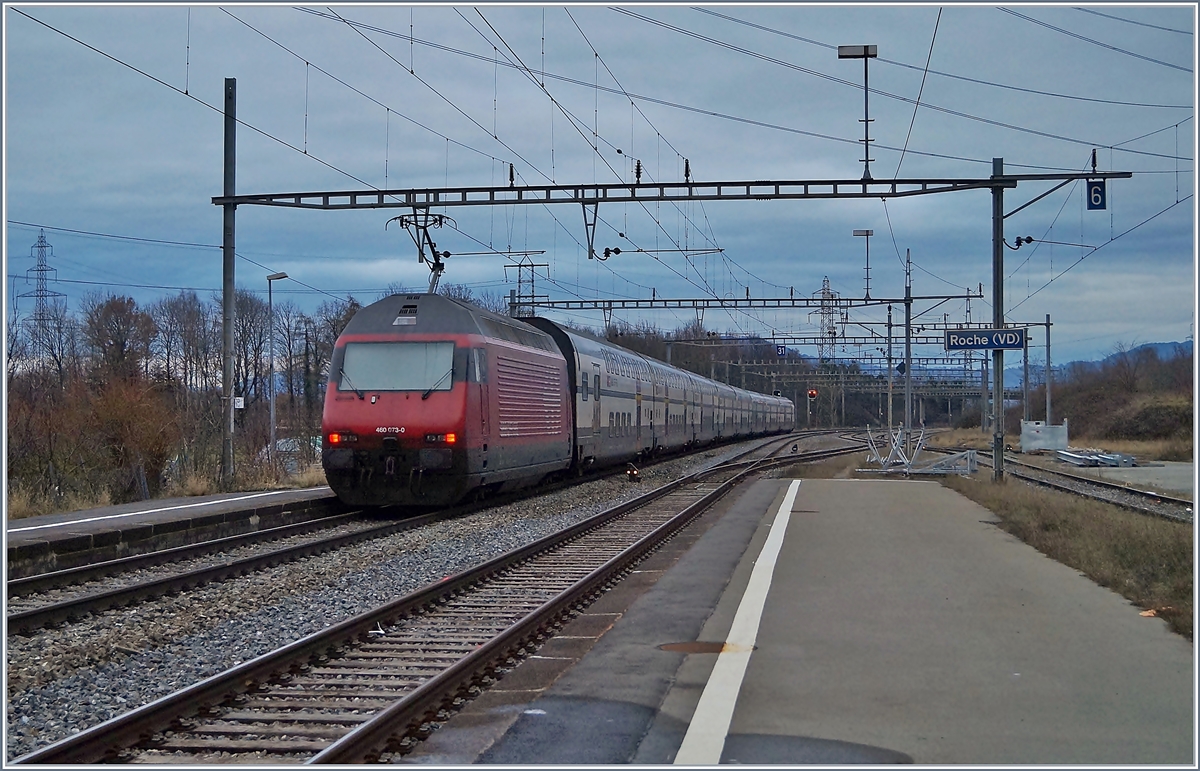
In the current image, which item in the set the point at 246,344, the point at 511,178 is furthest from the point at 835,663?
the point at 246,344

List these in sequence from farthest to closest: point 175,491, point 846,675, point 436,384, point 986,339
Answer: point 175,491 → point 986,339 → point 436,384 → point 846,675

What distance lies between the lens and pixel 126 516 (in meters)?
17.1

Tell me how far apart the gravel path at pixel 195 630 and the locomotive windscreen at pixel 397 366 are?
285cm

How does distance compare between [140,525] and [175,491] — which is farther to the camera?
[175,491]

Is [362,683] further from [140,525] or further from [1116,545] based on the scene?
[140,525]

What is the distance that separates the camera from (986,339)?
21.9 metres

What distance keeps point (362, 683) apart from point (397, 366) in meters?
10.8

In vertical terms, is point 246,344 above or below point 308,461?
above

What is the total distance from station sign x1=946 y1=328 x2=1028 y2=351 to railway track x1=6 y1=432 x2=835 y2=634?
12377 millimetres

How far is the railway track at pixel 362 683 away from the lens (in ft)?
18.8

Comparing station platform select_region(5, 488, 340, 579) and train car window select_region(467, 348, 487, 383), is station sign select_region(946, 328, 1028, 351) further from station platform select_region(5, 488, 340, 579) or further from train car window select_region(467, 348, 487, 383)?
station platform select_region(5, 488, 340, 579)

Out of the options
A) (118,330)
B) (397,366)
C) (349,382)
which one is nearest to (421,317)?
(397,366)

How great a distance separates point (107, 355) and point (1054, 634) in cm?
4975

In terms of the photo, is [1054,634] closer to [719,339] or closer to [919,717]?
[919,717]
